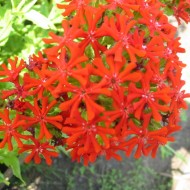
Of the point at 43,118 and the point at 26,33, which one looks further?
the point at 26,33

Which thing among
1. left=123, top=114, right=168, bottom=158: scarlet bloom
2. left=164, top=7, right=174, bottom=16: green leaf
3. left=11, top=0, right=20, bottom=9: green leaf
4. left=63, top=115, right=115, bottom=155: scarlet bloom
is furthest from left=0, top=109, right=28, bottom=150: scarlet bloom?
left=164, top=7, right=174, bottom=16: green leaf

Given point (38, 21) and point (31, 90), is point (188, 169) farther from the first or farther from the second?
point (31, 90)

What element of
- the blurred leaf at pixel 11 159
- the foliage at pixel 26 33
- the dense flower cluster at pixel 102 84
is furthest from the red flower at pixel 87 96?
the foliage at pixel 26 33

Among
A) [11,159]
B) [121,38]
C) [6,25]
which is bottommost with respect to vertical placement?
[11,159]

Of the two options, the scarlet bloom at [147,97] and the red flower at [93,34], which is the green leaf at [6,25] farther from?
the scarlet bloom at [147,97]

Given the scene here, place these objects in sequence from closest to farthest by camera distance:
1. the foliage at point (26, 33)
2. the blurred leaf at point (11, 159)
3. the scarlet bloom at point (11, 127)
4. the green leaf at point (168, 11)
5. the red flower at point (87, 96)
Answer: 1. the red flower at point (87, 96)
2. the scarlet bloom at point (11, 127)
3. the blurred leaf at point (11, 159)
4. the green leaf at point (168, 11)
5. the foliage at point (26, 33)

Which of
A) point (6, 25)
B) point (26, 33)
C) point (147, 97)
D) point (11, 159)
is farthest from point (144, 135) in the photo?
point (26, 33)

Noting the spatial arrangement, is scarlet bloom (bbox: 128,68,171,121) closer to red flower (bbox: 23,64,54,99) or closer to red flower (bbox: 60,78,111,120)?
red flower (bbox: 60,78,111,120)

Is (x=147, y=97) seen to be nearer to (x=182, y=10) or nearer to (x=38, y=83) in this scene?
(x=38, y=83)
